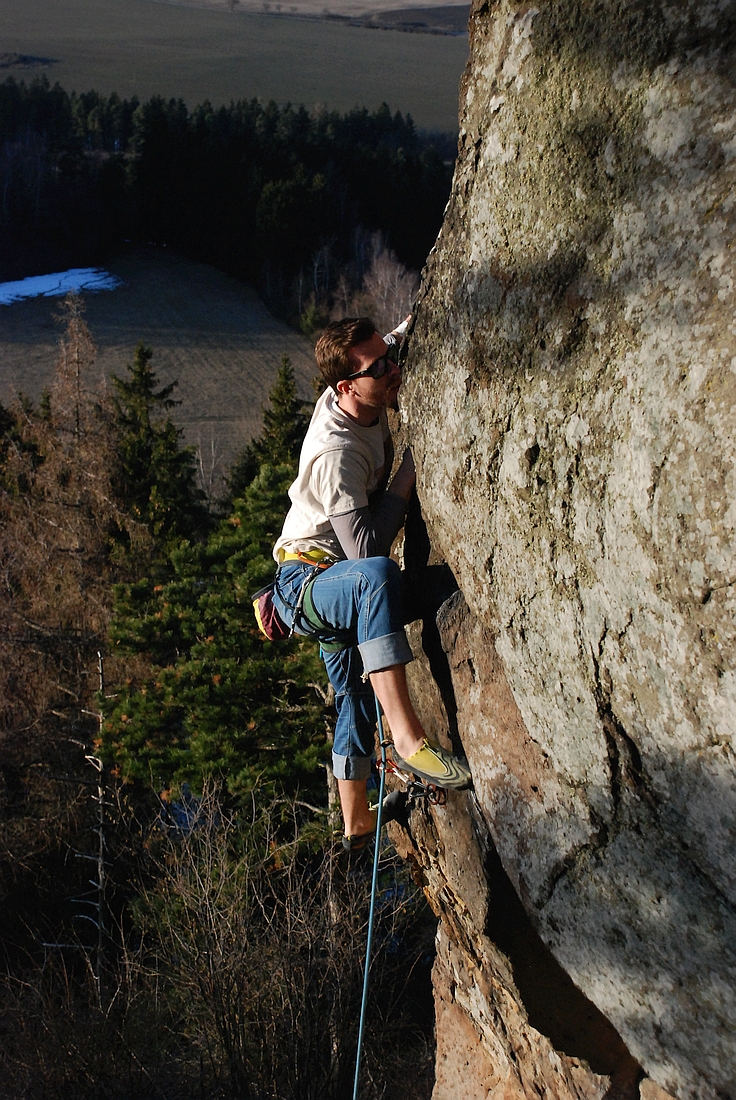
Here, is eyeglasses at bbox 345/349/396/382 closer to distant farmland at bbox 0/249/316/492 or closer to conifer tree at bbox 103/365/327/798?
conifer tree at bbox 103/365/327/798

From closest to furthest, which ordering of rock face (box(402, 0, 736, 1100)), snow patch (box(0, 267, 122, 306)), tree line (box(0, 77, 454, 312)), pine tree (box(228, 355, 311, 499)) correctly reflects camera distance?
1. rock face (box(402, 0, 736, 1100))
2. pine tree (box(228, 355, 311, 499))
3. snow patch (box(0, 267, 122, 306))
4. tree line (box(0, 77, 454, 312))

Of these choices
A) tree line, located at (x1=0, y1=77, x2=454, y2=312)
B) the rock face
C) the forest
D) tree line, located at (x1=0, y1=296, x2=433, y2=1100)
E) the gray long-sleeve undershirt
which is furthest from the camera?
tree line, located at (x1=0, y1=77, x2=454, y2=312)

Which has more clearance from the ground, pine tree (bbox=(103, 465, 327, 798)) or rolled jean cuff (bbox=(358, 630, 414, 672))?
rolled jean cuff (bbox=(358, 630, 414, 672))

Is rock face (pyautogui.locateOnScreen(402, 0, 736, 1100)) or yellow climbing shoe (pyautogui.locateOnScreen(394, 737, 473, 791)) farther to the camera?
yellow climbing shoe (pyautogui.locateOnScreen(394, 737, 473, 791))

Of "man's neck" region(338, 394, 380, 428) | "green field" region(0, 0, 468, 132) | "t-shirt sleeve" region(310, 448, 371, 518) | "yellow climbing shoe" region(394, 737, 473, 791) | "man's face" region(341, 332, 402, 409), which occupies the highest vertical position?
"green field" region(0, 0, 468, 132)

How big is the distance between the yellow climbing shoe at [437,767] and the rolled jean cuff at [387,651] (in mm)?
429

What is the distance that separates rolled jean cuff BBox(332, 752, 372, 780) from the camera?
4.36 m

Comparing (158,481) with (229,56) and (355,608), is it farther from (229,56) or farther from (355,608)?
(229,56)

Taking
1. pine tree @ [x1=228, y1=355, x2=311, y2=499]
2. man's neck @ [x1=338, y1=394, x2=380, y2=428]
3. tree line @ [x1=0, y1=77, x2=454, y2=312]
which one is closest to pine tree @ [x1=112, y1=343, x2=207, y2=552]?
pine tree @ [x1=228, y1=355, x2=311, y2=499]

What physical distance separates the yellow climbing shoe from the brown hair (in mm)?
1630

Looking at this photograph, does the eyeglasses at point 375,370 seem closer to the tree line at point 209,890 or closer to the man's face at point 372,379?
the man's face at point 372,379

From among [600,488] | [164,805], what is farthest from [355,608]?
[164,805]

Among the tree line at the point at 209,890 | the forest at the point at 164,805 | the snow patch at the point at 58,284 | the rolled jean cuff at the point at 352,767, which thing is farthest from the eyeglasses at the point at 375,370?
the snow patch at the point at 58,284

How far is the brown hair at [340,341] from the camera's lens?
368 centimetres
